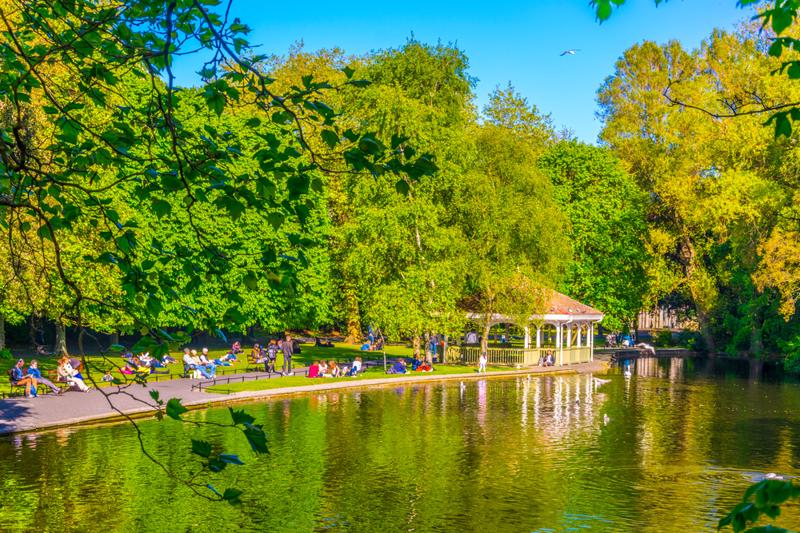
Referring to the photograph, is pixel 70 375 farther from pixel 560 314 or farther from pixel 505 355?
pixel 560 314

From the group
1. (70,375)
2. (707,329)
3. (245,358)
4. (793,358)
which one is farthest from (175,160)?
(707,329)

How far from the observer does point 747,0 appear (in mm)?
6152

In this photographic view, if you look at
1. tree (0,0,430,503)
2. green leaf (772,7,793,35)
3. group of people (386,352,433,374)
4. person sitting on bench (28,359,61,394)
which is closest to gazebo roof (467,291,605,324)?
group of people (386,352,433,374)

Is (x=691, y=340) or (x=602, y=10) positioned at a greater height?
(x=602, y=10)

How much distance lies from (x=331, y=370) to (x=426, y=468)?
21576mm

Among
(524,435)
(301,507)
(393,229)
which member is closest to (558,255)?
(393,229)

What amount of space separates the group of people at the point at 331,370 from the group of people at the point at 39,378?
37.0ft

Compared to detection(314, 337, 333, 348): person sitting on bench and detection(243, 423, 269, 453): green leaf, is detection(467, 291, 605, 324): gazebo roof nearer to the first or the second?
detection(314, 337, 333, 348): person sitting on bench

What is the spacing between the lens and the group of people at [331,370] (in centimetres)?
4412

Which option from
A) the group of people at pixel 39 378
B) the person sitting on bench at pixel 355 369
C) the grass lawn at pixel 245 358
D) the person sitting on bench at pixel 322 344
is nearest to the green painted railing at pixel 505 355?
the grass lawn at pixel 245 358

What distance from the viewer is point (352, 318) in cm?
6675

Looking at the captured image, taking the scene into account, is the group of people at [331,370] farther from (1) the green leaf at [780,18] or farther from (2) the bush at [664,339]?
(2) the bush at [664,339]

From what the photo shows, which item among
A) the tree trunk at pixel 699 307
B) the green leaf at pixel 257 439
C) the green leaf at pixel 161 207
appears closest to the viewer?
the green leaf at pixel 257 439

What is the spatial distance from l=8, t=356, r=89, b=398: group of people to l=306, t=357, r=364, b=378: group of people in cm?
1127
